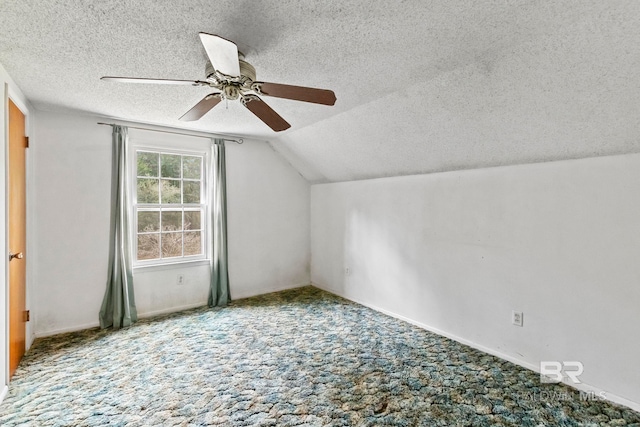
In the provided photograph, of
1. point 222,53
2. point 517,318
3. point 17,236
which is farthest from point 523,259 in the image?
point 17,236

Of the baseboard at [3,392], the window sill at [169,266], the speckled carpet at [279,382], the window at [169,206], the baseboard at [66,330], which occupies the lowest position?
the speckled carpet at [279,382]

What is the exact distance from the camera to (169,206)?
3932mm

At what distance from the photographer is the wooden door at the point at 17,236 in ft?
7.95

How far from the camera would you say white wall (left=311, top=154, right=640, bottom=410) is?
211 centimetres

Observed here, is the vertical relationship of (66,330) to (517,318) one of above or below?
below

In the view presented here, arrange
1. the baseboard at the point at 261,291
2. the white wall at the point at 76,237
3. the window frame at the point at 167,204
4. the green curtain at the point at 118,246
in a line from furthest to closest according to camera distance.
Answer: the baseboard at the point at 261,291, the window frame at the point at 167,204, the green curtain at the point at 118,246, the white wall at the point at 76,237

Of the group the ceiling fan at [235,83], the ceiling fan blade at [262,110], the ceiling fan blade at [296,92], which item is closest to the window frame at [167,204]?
the ceiling fan at [235,83]

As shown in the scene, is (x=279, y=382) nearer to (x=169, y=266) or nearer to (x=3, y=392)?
(x=3, y=392)

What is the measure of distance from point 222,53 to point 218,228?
2.96 metres

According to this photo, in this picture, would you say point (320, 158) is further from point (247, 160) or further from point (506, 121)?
point (506, 121)

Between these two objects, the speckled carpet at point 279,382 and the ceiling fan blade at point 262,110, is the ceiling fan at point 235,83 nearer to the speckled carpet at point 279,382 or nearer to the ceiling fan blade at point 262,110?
the ceiling fan blade at point 262,110

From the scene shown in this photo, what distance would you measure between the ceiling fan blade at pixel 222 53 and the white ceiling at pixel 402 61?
23 centimetres

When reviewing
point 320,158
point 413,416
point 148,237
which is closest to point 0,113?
point 148,237

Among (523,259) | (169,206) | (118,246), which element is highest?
(169,206)
